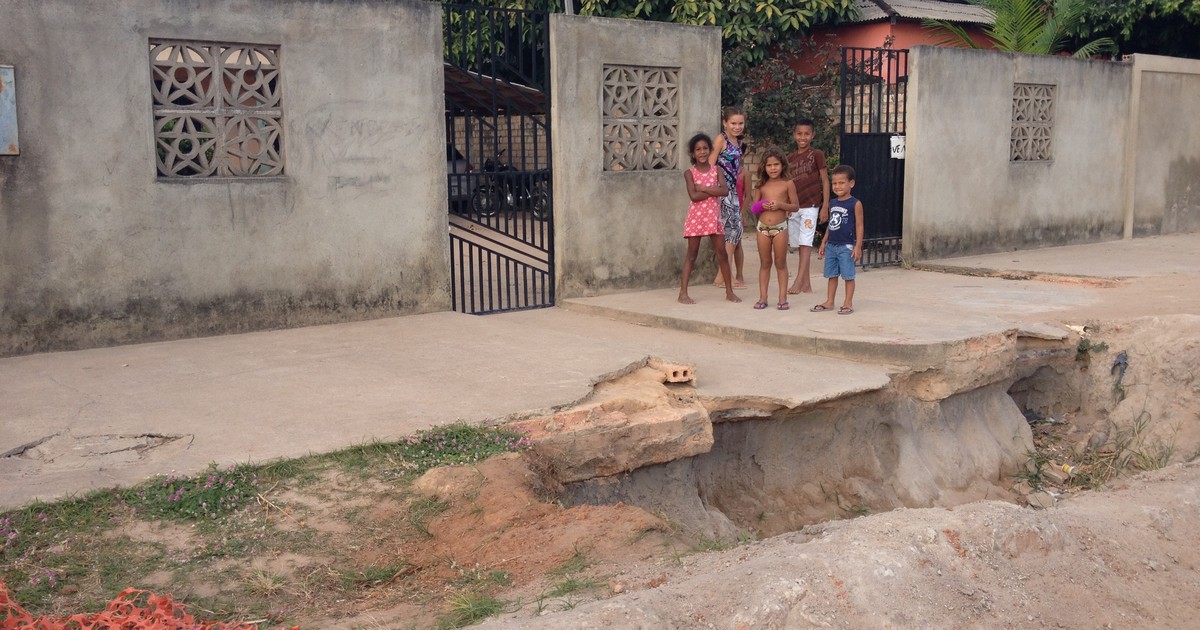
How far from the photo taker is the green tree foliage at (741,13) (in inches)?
621

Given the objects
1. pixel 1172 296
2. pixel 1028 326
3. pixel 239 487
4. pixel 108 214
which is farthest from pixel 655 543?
pixel 1172 296

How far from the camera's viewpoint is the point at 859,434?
639 centimetres

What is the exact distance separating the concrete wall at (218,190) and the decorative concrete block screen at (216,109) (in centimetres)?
9

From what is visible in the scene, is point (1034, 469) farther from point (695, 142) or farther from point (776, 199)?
point (695, 142)

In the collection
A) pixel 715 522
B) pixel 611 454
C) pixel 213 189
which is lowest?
pixel 715 522

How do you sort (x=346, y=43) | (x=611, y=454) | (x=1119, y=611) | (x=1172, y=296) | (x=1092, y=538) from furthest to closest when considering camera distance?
(x=1172, y=296) → (x=346, y=43) → (x=611, y=454) → (x=1092, y=538) → (x=1119, y=611)

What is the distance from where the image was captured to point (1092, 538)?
471cm

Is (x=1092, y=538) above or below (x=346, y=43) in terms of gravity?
below

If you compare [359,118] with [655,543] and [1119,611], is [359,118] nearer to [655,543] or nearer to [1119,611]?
[655,543]

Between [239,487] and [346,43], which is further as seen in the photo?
[346,43]


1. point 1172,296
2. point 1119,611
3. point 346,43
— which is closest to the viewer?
point 1119,611

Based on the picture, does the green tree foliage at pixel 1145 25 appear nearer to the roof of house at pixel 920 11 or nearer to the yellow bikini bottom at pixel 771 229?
the roof of house at pixel 920 11

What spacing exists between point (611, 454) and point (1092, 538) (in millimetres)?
Result: 2209

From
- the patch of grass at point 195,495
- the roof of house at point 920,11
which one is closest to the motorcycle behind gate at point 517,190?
the patch of grass at point 195,495
